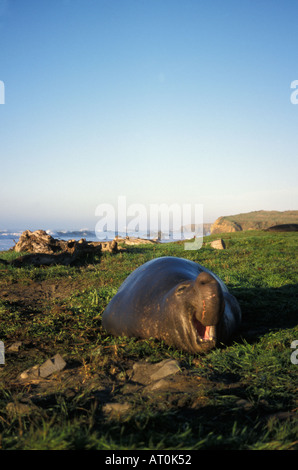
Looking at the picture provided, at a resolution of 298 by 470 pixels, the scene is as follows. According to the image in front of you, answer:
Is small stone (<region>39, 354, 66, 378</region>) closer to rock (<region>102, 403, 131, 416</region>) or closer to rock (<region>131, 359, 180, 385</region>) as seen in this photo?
rock (<region>131, 359, 180, 385</region>)

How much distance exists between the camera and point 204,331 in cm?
373

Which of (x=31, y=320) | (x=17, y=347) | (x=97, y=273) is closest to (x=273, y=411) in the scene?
(x=17, y=347)

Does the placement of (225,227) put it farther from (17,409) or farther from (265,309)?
(17,409)

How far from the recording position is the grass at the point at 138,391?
2.04m

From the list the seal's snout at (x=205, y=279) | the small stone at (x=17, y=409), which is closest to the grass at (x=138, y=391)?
the small stone at (x=17, y=409)

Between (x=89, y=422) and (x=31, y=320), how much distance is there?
11.6 feet

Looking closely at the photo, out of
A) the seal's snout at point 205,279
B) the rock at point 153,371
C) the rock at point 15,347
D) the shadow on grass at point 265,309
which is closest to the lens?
the rock at point 153,371

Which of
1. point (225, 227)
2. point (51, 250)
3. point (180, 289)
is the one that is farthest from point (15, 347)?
point (225, 227)

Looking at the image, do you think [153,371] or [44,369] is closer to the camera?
[153,371]

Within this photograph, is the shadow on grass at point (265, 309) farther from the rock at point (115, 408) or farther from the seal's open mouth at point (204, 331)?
the rock at point (115, 408)

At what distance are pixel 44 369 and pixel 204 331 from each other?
1679 mm

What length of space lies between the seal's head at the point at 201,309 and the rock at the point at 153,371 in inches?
16.7

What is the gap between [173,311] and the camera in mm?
3793

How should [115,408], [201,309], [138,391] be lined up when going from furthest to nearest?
1. [201,309]
2. [138,391]
3. [115,408]
